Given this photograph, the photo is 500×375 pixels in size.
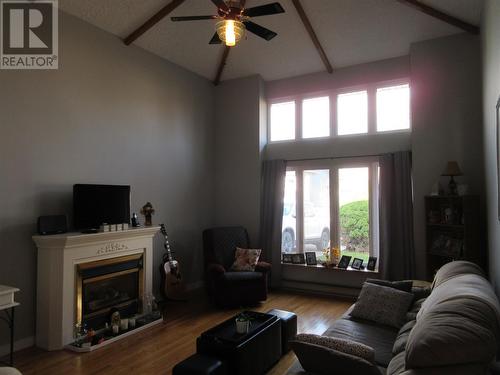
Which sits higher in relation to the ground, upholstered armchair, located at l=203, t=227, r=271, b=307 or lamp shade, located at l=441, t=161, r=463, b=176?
lamp shade, located at l=441, t=161, r=463, b=176

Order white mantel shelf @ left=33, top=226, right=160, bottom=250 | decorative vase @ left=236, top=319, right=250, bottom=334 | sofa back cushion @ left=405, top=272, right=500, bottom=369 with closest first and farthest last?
sofa back cushion @ left=405, top=272, right=500, bottom=369, decorative vase @ left=236, top=319, right=250, bottom=334, white mantel shelf @ left=33, top=226, right=160, bottom=250

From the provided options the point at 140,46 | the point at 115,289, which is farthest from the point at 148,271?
the point at 140,46

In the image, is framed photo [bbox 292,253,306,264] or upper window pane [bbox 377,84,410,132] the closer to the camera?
upper window pane [bbox 377,84,410,132]

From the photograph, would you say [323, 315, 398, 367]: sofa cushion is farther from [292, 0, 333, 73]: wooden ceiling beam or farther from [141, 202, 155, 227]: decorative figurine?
[292, 0, 333, 73]: wooden ceiling beam

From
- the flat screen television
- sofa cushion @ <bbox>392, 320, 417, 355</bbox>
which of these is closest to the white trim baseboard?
the flat screen television

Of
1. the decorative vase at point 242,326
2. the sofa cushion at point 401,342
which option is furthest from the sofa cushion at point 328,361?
the decorative vase at point 242,326

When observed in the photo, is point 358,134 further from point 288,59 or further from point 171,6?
point 171,6

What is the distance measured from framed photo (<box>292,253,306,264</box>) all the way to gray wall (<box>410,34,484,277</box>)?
175cm

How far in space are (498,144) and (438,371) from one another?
6.49ft

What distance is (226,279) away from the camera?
4.70 metres

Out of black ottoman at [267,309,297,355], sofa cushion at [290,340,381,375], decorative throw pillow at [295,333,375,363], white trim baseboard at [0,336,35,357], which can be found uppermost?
decorative throw pillow at [295,333,375,363]

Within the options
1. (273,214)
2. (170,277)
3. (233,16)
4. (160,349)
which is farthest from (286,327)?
(233,16)

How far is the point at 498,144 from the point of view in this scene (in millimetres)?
2586

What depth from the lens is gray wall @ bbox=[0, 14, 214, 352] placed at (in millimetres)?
3506
